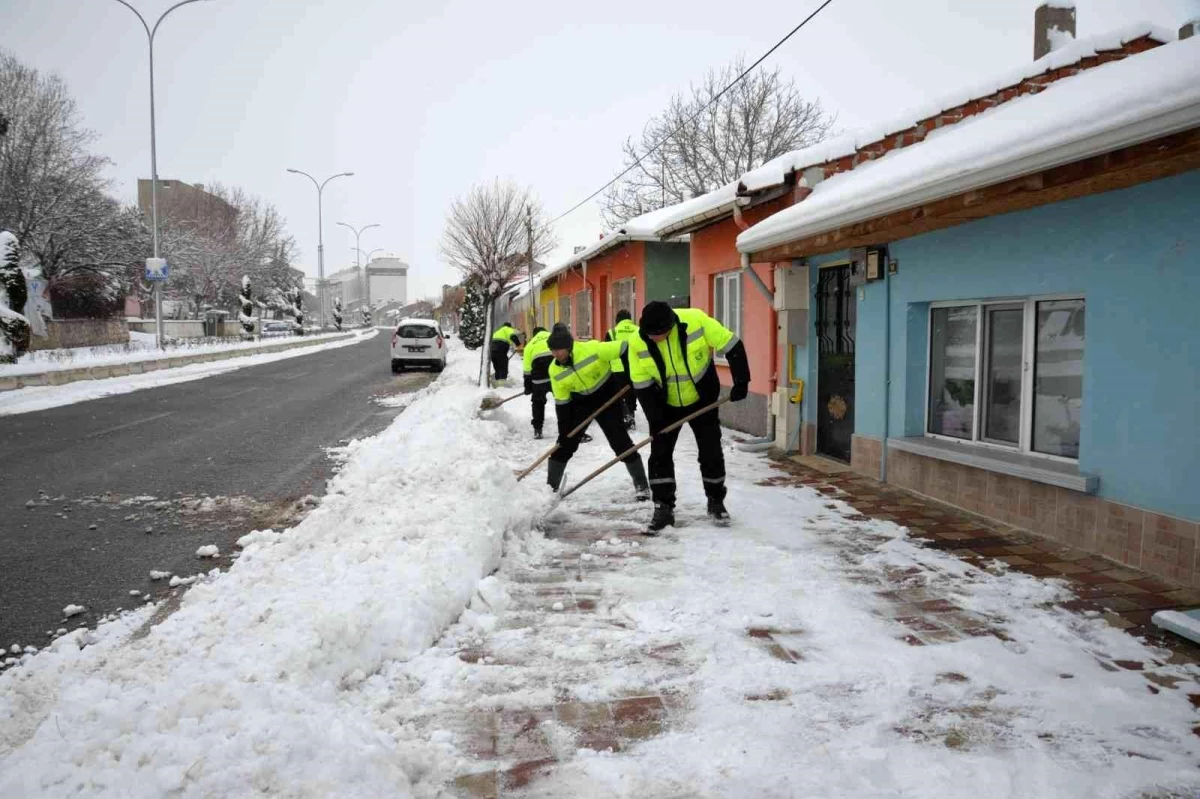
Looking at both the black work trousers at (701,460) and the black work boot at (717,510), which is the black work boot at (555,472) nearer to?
the black work trousers at (701,460)

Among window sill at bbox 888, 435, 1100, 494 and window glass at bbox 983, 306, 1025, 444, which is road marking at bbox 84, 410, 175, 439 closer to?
window sill at bbox 888, 435, 1100, 494

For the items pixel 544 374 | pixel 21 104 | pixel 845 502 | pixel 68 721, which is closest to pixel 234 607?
pixel 68 721

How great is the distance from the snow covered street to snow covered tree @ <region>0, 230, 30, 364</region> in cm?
1644

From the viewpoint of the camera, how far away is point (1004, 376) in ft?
20.2

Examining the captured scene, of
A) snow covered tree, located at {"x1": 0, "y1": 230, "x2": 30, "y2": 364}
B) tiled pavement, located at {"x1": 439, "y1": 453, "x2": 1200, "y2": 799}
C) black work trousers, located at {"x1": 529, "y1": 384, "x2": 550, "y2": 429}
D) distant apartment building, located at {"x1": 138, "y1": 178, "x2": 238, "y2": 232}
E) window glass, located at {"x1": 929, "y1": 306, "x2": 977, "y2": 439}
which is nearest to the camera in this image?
tiled pavement, located at {"x1": 439, "y1": 453, "x2": 1200, "y2": 799}

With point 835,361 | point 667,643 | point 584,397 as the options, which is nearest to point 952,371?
point 835,361

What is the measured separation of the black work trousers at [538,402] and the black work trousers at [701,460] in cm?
403

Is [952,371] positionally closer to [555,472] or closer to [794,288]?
[794,288]

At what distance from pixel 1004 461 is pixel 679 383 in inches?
95.4

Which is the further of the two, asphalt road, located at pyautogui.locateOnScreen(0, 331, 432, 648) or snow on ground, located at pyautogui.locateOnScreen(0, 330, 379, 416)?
snow on ground, located at pyautogui.locateOnScreen(0, 330, 379, 416)

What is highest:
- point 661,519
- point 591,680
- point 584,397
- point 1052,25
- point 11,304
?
point 1052,25

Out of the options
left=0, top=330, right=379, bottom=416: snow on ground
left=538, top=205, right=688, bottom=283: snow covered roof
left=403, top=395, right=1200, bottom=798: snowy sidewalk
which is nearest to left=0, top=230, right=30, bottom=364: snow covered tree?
left=0, top=330, right=379, bottom=416: snow on ground

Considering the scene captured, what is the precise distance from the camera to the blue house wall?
4.34 meters

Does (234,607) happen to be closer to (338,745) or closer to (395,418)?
(338,745)
